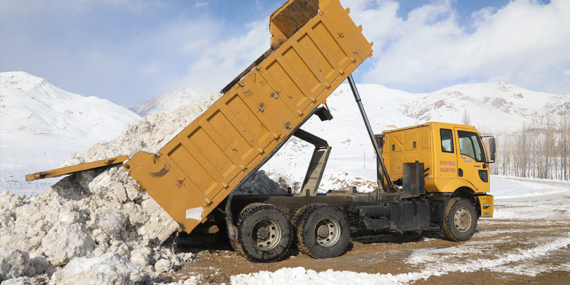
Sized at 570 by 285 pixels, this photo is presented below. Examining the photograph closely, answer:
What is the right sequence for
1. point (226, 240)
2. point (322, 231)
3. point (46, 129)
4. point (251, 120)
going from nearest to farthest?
1. point (251, 120)
2. point (322, 231)
3. point (226, 240)
4. point (46, 129)

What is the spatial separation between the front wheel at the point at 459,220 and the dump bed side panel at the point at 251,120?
4.25m

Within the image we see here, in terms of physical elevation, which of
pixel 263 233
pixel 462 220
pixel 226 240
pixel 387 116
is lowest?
pixel 226 240

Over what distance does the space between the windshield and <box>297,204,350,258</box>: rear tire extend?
3.68 meters

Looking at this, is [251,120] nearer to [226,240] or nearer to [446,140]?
[226,240]

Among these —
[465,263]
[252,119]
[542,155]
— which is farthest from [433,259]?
[542,155]

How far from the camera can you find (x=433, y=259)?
647 centimetres

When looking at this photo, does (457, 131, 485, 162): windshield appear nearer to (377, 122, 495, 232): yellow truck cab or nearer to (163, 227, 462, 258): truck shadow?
(377, 122, 495, 232): yellow truck cab

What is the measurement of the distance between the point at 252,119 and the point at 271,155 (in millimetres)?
875

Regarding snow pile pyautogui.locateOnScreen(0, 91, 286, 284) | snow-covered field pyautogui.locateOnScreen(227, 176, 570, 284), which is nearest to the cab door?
snow-covered field pyautogui.locateOnScreen(227, 176, 570, 284)

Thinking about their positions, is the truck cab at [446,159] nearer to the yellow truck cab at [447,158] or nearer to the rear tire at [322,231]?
the yellow truck cab at [447,158]

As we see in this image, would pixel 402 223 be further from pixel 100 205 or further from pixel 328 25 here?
pixel 100 205

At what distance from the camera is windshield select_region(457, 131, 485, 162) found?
8227 millimetres

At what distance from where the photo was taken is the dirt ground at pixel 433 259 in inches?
216

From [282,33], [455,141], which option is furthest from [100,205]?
[455,141]
